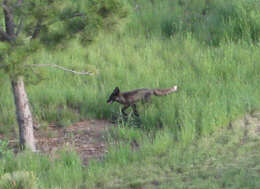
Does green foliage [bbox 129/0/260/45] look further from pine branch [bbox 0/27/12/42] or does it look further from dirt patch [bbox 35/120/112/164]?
pine branch [bbox 0/27/12/42]

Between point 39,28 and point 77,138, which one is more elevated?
point 39,28

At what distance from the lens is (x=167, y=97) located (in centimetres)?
743

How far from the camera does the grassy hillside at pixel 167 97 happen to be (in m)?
5.65

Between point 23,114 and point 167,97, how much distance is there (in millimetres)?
2366

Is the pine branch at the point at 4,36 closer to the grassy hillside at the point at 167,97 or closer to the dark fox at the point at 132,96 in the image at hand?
the grassy hillside at the point at 167,97

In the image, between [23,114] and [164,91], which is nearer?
[23,114]

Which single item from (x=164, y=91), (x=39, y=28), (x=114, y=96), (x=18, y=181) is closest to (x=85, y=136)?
(x=114, y=96)

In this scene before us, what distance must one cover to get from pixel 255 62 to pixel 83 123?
11.2ft

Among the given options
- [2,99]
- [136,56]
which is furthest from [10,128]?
[136,56]

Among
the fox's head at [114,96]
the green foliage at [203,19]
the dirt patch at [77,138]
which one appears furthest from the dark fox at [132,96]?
the green foliage at [203,19]

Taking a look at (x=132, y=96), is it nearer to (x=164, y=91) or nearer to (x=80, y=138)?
(x=164, y=91)

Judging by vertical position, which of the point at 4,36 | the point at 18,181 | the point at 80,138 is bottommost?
the point at 18,181

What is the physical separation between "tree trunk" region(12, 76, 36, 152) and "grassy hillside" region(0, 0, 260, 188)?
0.34m

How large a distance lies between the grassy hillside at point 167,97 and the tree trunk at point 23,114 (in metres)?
0.34
